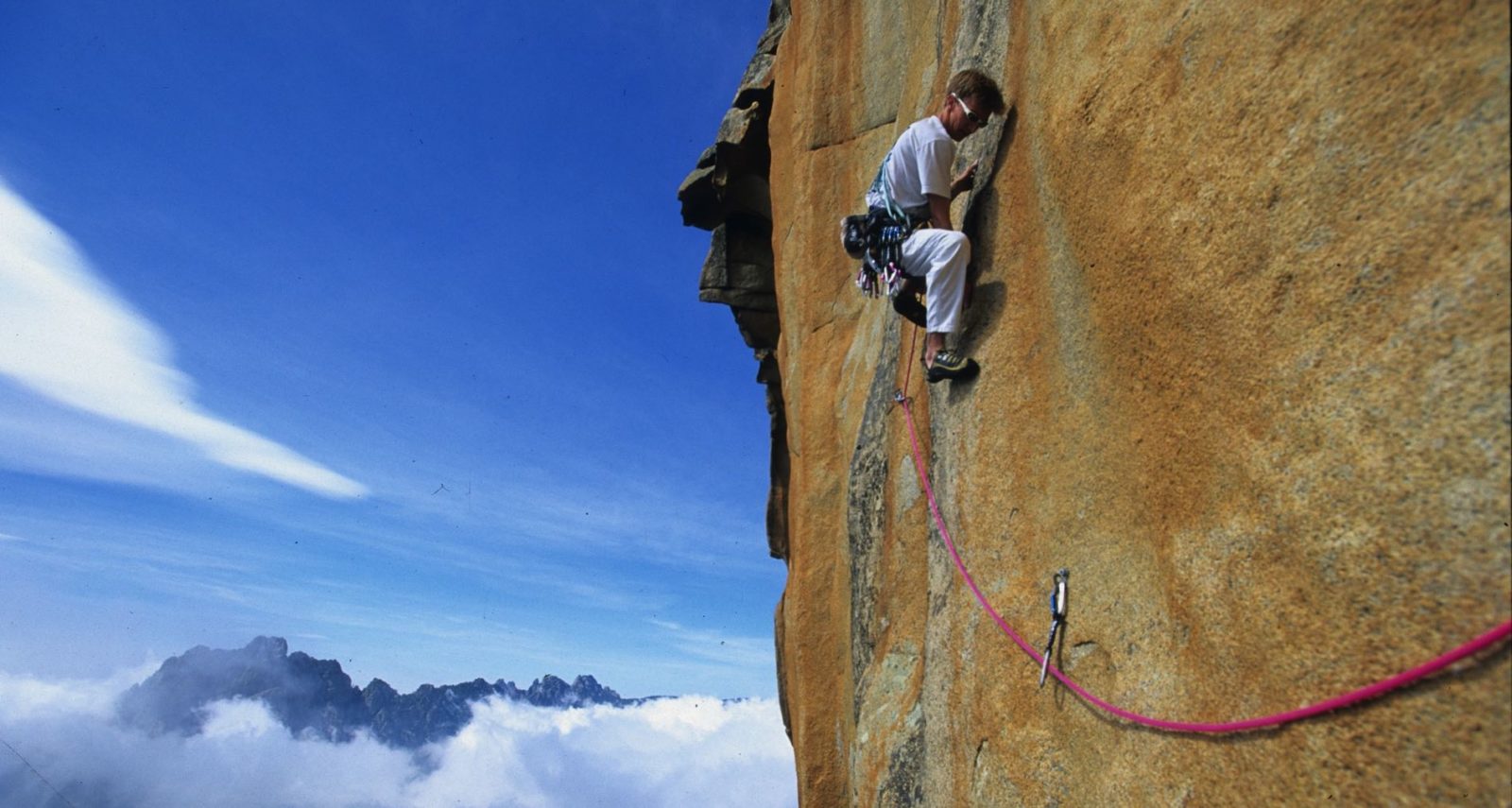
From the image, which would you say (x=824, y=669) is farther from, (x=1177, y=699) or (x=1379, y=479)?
(x=1379, y=479)

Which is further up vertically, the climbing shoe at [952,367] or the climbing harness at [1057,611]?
the climbing shoe at [952,367]

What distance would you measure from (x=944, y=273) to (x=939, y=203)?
2.06 ft

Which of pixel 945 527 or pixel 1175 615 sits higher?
pixel 945 527

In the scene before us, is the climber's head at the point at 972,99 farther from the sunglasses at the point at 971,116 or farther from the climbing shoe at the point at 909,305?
the climbing shoe at the point at 909,305

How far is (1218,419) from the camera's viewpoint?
3.82 metres

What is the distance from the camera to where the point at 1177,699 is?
3.81m

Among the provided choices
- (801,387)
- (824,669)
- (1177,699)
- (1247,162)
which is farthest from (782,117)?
(1177,699)

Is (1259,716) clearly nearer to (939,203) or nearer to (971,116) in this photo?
(939,203)

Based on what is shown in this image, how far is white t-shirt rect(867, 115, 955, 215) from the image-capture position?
6059mm

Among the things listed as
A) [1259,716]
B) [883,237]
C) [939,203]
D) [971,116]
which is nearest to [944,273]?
[939,203]

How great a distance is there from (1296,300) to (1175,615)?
1.51 m

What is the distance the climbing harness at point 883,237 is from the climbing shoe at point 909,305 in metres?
0.07

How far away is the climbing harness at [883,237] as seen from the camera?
6.33m

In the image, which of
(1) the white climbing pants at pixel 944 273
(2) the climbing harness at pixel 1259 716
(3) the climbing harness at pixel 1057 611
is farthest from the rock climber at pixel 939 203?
(3) the climbing harness at pixel 1057 611
